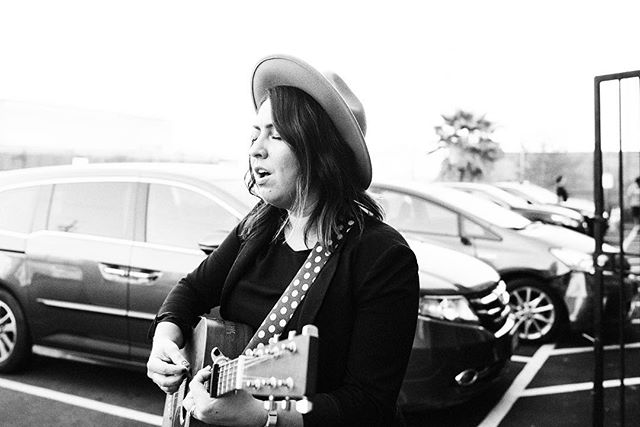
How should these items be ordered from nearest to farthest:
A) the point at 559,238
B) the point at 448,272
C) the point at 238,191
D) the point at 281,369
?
the point at 281,369 → the point at 448,272 → the point at 238,191 → the point at 559,238

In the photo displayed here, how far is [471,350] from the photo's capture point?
3.71 m

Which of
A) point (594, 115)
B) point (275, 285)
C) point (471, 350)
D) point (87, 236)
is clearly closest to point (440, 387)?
point (471, 350)

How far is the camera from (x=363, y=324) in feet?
4.84

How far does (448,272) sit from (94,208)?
2.38 meters

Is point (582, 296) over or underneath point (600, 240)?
underneath

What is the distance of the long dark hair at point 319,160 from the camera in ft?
5.28

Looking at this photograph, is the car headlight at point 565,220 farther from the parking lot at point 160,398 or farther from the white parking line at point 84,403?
the white parking line at point 84,403


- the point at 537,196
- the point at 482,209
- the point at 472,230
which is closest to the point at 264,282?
the point at 472,230

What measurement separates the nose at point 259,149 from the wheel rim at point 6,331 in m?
3.62

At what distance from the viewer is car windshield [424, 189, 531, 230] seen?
6234mm

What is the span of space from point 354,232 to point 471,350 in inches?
92.7

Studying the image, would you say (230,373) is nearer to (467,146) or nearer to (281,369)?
(281,369)

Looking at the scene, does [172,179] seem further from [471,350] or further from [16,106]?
[16,106]

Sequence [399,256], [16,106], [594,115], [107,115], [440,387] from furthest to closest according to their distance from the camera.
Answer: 1. [107,115]
2. [16,106]
3. [440,387]
4. [594,115]
5. [399,256]
